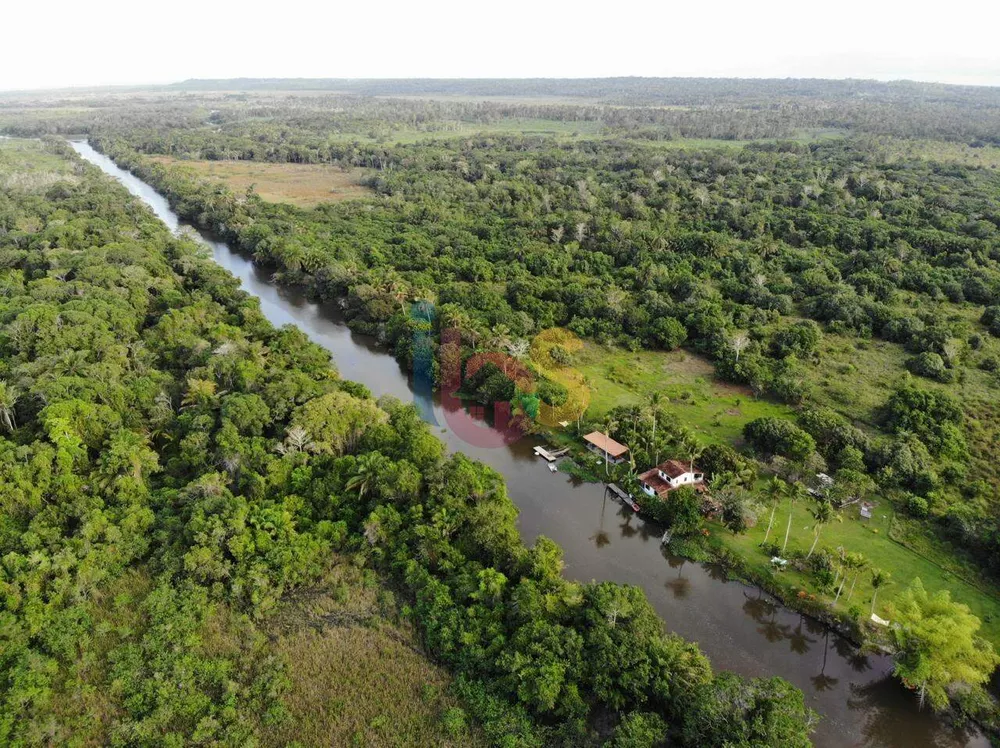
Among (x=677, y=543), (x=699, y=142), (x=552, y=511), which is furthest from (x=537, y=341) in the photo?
(x=699, y=142)

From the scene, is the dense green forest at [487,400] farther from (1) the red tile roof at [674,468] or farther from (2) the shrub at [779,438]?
(1) the red tile roof at [674,468]

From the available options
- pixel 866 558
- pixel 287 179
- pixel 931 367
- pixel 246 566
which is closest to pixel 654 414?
pixel 866 558

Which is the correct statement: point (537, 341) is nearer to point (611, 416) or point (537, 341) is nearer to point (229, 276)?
point (611, 416)

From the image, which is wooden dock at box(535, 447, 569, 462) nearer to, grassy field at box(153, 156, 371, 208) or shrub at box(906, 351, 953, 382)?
shrub at box(906, 351, 953, 382)

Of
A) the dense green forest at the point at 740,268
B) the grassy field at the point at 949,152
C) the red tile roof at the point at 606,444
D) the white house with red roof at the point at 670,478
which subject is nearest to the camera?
the white house with red roof at the point at 670,478

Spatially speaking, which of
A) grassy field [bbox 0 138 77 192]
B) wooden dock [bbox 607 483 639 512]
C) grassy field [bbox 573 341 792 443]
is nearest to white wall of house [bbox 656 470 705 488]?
wooden dock [bbox 607 483 639 512]

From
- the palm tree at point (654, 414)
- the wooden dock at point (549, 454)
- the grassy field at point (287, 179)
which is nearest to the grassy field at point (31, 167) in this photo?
the grassy field at point (287, 179)
